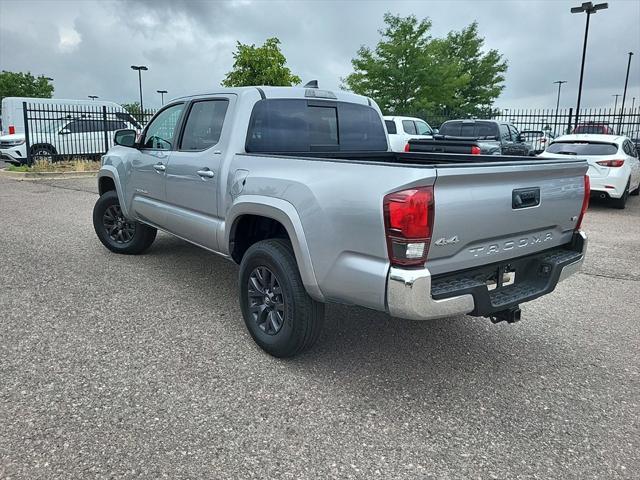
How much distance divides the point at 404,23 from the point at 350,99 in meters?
28.0

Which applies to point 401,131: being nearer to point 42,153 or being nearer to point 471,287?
point 42,153

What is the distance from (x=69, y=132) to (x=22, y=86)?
143ft

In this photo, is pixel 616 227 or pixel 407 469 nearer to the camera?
pixel 407 469

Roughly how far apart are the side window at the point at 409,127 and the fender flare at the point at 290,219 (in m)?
12.6

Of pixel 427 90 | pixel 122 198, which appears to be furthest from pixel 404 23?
pixel 122 198

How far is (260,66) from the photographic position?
20.6 meters

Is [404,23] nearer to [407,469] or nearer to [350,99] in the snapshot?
[350,99]

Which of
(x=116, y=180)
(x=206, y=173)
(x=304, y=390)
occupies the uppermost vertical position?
(x=206, y=173)

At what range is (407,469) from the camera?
8.02ft

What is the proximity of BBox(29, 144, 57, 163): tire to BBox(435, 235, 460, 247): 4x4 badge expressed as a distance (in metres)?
16.7

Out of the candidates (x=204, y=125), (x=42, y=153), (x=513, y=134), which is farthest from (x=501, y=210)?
(x=42, y=153)

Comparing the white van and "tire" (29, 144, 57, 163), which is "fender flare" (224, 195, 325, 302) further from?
the white van

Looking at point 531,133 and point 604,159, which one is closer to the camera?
point 604,159

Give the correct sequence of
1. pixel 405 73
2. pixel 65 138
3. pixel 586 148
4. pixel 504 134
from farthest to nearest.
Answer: pixel 405 73, pixel 65 138, pixel 504 134, pixel 586 148
